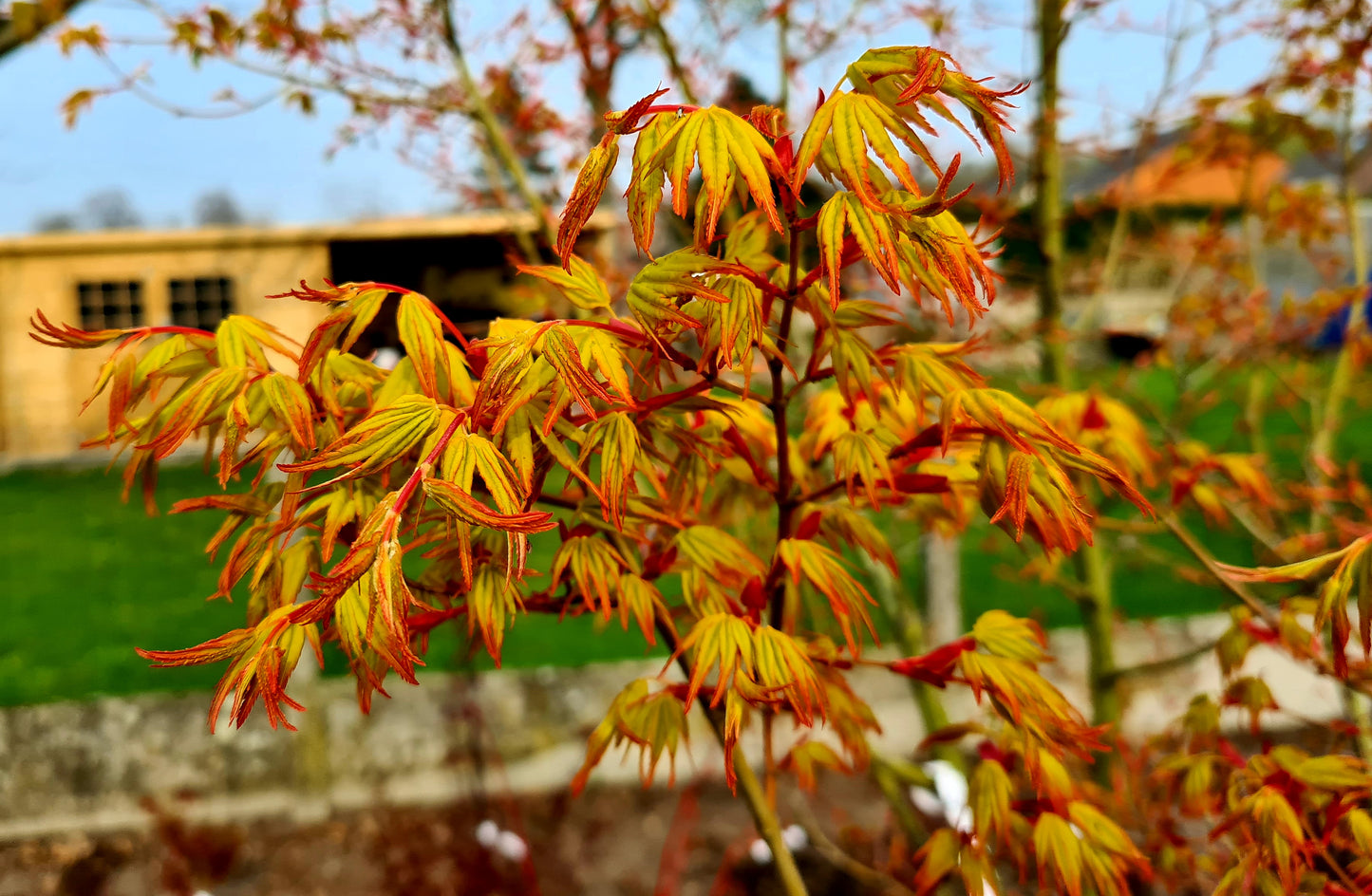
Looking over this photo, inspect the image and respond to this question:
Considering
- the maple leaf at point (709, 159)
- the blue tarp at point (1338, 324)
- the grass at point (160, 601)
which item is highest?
the maple leaf at point (709, 159)

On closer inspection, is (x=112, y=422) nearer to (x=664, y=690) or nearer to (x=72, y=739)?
(x=664, y=690)

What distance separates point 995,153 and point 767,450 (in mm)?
612

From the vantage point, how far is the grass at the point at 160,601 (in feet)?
13.4

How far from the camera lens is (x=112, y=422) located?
91 centimetres

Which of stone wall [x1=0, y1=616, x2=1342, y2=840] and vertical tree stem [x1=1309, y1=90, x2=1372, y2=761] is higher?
Result: vertical tree stem [x1=1309, y1=90, x2=1372, y2=761]

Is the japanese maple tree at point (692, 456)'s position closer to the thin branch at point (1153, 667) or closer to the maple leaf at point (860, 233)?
the maple leaf at point (860, 233)

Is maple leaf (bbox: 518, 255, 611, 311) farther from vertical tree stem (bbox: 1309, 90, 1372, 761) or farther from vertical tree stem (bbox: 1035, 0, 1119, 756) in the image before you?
vertical tree stem (bbox: 1309, 90, 1372, 761)

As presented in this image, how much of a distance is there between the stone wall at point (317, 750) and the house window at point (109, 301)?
A: 10399 mm

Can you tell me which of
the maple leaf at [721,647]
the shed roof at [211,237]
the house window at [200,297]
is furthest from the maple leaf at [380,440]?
the house window at [200,297]

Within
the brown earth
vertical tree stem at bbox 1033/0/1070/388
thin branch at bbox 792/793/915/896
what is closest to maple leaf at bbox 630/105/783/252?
vertical tree stem at bbox 1033/0/1070/388

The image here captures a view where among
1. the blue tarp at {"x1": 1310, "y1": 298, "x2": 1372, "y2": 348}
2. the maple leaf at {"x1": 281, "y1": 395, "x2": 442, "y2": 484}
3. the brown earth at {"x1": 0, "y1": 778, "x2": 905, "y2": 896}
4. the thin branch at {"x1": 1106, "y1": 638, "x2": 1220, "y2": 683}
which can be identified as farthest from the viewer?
the blue tarp at {"x1": 1310, "y1": 298, "x2": 1372, "y2": 348}

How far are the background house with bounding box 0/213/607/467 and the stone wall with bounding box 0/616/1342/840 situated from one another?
334 inches

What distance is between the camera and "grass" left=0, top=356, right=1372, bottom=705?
161 inches

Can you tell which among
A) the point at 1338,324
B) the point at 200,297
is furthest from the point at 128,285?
the point at 1338,324
